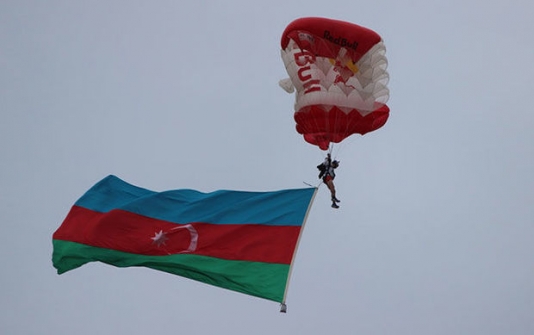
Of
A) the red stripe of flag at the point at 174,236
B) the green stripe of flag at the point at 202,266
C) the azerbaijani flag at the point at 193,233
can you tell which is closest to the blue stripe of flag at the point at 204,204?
the azerbaijani flag at the point at 193,233

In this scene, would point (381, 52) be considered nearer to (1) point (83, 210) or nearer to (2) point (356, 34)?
(2) point (356, 34)

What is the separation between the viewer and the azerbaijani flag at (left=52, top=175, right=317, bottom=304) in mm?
18484

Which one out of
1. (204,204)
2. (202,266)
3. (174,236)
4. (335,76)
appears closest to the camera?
(202,266)

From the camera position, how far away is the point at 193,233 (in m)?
19.9

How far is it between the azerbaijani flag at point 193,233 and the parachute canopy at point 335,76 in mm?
2463

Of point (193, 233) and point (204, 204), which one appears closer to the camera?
point (193, 233)

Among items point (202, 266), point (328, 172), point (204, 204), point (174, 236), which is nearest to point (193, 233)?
point (174, 236)

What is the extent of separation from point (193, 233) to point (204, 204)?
79cm

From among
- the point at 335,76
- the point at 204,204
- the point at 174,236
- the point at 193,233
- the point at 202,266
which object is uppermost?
the point at 335,76

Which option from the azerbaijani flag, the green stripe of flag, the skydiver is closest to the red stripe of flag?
the azerbaijani flag

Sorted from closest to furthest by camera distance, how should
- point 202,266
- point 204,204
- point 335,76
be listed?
point 202,266
point 204,204
point 335,76

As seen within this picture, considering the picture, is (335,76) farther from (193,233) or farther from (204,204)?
(193,233)

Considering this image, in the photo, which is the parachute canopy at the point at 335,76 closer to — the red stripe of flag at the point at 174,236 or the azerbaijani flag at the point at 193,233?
the azerbaijani flag at the point at 193,233

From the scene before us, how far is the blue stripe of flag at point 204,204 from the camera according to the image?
19125mm
